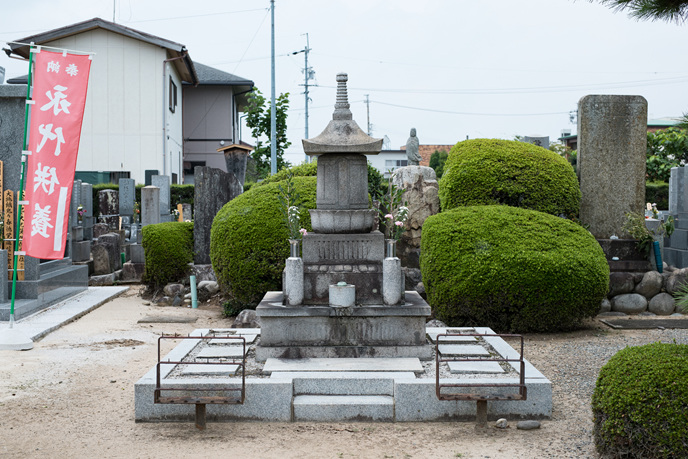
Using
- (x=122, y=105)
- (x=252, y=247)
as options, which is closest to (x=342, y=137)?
(x=252, y=247)

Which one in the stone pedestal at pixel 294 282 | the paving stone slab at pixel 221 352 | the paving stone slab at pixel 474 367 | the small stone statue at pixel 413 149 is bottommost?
the paving stone slab at pixel 474 367

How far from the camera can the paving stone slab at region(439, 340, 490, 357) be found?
20.7ft

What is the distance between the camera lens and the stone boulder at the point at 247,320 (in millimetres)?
8992

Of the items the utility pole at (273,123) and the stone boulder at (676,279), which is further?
the utility pole at (273,123)

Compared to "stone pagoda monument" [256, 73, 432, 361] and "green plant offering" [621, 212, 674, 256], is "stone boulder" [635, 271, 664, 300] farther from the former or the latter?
"stone pagoda monument" [256, 73, 432, 361]

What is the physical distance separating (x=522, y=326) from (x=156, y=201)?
1020cm

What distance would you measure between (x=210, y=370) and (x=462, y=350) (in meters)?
2.67

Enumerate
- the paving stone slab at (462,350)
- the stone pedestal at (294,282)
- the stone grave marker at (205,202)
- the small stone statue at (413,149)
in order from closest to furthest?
the paving stone slab at (462,350) < the stone pedestal at (294,282) < the stone grave marker at (205,202) < the small stone statue at (413,149)

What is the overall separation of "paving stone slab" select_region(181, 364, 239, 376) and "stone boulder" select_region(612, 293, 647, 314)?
7.12 m

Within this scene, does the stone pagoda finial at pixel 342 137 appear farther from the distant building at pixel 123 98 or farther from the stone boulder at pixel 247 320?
the distant building at pixel 123 98

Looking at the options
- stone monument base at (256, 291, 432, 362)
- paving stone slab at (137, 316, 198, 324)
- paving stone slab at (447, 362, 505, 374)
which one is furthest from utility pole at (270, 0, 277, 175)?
paving stone slab at (447, 362, 505, 374)

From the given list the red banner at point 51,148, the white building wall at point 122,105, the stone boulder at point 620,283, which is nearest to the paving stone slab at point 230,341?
the red banner at point 51,148

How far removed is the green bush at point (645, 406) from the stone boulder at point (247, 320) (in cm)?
571

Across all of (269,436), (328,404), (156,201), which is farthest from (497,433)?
(156,201)
